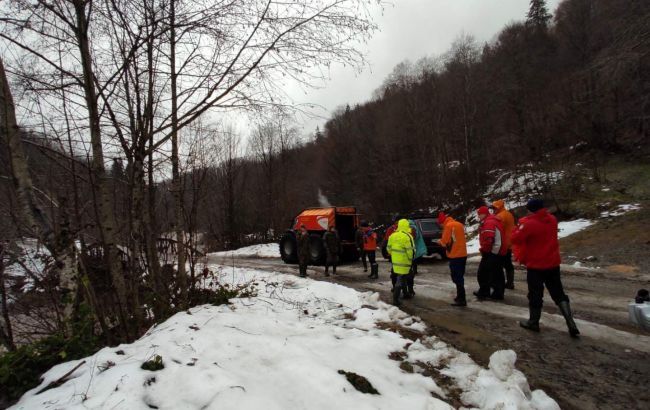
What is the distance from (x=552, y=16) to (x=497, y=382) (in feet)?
177

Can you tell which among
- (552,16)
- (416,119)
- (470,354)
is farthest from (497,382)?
(552,16)

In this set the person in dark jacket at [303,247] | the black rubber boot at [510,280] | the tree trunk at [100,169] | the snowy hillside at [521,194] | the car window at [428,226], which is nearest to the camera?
the tree trunk at [100,169]

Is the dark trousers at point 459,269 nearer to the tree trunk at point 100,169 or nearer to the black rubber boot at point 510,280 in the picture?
the black rubber boot at point 510,280

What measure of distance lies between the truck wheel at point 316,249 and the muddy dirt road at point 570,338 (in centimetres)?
561

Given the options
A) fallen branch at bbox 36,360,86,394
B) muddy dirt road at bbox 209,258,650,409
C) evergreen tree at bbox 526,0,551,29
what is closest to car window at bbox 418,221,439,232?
muddy dirt road at bbox 209,258,650,409

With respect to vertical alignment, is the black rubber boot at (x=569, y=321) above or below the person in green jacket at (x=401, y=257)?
below

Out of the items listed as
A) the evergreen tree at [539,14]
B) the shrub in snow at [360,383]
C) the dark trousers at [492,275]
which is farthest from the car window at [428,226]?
the evergreen tree at [539,14]

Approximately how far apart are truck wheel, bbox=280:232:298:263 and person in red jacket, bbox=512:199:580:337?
10987mm

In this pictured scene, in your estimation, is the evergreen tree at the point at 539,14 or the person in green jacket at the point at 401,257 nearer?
the person in green jacket at the point at 401,257

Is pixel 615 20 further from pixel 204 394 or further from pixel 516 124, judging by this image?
pixel 516 124

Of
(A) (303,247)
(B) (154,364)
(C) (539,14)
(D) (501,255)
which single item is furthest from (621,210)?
(C) (539,14)

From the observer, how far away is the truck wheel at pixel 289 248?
50.5ft

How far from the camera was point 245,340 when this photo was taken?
153 inches

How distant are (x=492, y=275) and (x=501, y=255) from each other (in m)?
0.42
